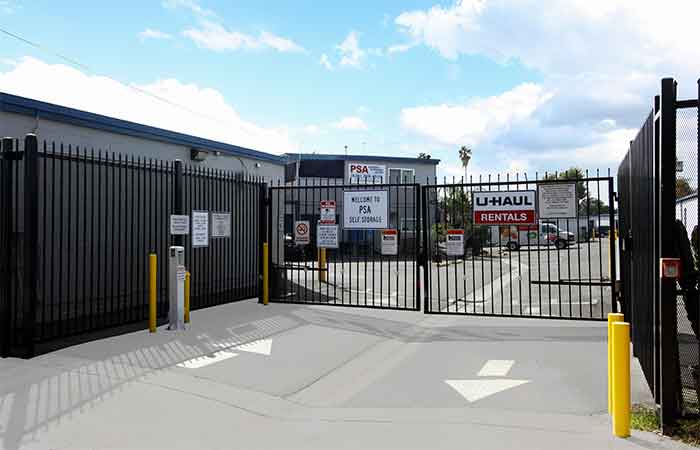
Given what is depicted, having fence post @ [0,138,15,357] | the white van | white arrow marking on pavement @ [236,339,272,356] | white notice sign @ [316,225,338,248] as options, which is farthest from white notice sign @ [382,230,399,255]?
fence post @ [0,138,15,357]

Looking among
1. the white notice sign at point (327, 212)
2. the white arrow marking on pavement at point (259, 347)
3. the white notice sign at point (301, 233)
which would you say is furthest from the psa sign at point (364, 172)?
the white arrow marking on pavement at point (259, 347)

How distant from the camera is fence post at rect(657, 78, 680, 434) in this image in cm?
473

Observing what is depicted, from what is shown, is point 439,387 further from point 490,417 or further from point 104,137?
point 104,137

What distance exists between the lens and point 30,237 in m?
7.30

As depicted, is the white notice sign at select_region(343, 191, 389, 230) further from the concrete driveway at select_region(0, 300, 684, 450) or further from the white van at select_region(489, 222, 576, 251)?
the concrete driveway at select_region(0, 300, 684, 450)

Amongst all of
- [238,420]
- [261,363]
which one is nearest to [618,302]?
[261,363]

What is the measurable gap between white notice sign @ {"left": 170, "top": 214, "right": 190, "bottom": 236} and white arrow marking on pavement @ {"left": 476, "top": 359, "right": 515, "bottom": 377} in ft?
18.4

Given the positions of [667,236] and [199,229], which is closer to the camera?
[667,236]

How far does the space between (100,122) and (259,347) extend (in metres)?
5.48

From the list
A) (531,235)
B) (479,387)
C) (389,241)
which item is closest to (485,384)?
(479,387)

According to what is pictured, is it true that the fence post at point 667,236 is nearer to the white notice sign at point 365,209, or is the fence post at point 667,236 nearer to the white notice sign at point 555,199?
the white notice sign at point 555,199

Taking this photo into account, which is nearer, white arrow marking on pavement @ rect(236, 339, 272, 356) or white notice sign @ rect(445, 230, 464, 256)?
white arrow marking on pavement @ rect(236, 339, 272, 356)

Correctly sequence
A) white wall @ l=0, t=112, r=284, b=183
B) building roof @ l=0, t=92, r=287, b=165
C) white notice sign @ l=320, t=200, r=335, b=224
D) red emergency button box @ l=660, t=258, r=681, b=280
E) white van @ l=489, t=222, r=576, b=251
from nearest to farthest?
1. red emergency button box @ l=660, t=258, r=681, b=280
2. building roof @ l=0, t=92, r=287, b=165
3. white wall @ l=0, t=112, r=284, b=183
4. white van @ l=489, t=222, r=576, b=251
5. white notice sign @ l=320, t=200, r=335, b=224

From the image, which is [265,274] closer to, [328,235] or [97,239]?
[328,235]
